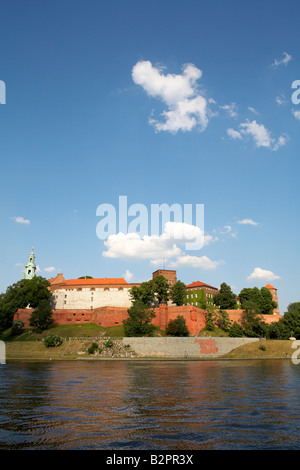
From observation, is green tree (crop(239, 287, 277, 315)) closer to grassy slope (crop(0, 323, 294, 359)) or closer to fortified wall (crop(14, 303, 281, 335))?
fortified wall (crop(14, 303, 281, 335))

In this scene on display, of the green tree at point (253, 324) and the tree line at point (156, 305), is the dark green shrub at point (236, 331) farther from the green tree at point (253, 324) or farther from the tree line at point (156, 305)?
the green tree at point (253, 324)

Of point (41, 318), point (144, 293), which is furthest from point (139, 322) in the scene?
point (41, 318)

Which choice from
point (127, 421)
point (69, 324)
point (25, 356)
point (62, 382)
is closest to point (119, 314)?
point (69, 324)

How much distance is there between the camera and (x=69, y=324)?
2756 inches

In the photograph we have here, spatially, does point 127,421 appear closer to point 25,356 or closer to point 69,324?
point 25,356

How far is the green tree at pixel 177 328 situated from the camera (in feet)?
198

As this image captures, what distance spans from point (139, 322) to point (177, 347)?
867cm

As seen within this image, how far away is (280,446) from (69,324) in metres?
65.4

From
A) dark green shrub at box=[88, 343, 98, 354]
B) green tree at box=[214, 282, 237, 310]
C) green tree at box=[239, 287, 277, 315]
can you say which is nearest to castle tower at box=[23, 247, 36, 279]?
dark green shrub at box=[88, 343, 98, 354]

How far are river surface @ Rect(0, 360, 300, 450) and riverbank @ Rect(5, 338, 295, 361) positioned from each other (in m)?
31.3

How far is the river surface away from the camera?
31.7 ft

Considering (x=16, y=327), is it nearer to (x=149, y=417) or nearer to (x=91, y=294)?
(x=91, y=294)
